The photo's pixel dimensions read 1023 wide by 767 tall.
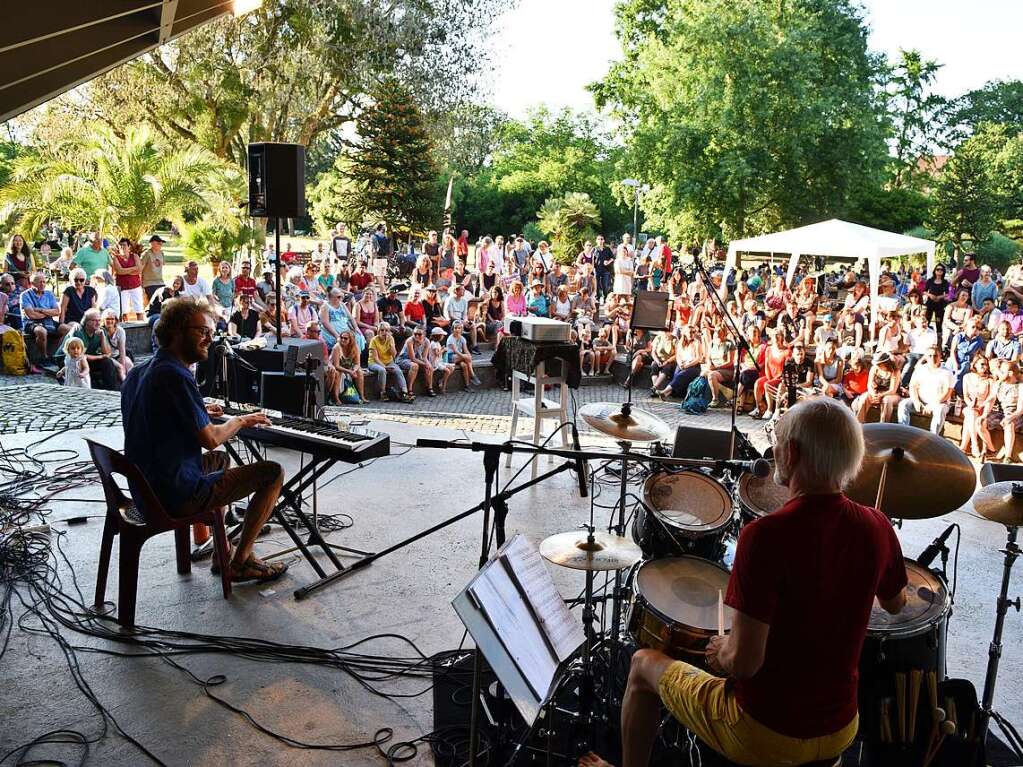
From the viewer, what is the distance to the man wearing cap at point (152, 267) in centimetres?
1237

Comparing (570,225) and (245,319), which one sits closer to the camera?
(245,319)

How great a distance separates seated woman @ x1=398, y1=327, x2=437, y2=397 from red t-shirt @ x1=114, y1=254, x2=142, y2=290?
12.6 ft

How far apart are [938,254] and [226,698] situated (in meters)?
30.3

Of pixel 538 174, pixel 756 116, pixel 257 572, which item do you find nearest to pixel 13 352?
pixel 257 572

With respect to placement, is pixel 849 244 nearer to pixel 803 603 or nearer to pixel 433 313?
pixel 433 313

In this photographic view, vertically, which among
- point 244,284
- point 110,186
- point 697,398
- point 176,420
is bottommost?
point 697,398

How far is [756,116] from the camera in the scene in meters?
21.8

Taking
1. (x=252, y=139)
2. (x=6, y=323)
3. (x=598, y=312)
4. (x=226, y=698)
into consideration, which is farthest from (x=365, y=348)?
(x=252, y=139)

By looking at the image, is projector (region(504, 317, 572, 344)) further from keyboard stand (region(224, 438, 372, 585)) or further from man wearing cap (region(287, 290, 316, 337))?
man wearing cap (region(287, 290, 316, 337))

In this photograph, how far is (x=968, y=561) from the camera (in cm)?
472

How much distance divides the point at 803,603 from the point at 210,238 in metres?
14.9

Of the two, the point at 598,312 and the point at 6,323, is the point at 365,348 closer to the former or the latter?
the point at 6,323

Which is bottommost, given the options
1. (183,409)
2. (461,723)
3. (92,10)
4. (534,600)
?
(461,723)

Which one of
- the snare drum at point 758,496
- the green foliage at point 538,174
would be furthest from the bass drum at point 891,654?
the green foliage at point 538,174
